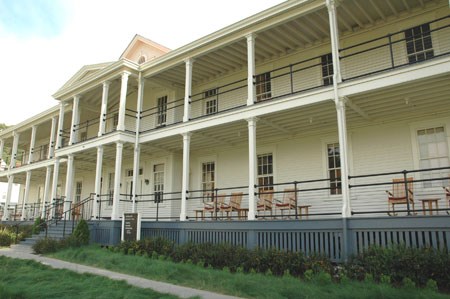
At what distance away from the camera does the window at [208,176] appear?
16391mm

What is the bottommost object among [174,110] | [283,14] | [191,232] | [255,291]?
[255,291]

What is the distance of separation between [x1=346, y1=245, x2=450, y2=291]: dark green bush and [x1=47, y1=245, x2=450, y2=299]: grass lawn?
2.23 ft

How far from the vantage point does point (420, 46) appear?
11297 mm

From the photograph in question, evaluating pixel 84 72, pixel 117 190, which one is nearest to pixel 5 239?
pixel 117 190

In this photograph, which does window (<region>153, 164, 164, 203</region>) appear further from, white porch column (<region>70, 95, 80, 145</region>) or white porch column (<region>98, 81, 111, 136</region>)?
white porch column (<region>70, 95, 80, 145</region>)

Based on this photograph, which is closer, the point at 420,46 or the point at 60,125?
the point at 420,46

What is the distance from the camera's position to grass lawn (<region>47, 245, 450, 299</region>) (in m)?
6.47

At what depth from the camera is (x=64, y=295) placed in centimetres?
659

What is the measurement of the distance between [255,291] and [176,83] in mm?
11988

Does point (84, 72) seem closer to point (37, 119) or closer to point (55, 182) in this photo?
point (55, 182)

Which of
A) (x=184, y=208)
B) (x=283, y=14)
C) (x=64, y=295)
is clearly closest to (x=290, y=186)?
(x=184, y=208)

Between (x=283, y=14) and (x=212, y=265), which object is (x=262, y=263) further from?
(x=283, y=14)

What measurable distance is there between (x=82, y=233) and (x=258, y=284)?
9045 mm

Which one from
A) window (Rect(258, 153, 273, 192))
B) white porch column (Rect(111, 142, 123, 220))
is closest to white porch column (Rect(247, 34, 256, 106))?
window (Rect(258, 153, 273, 192))
